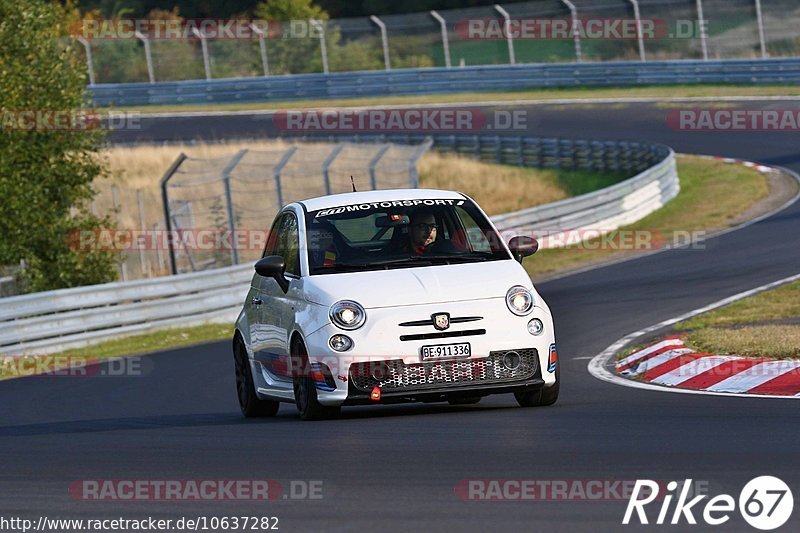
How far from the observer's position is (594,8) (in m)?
46.9

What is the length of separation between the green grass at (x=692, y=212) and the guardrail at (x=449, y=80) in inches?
407

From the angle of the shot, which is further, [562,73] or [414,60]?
[414,60]

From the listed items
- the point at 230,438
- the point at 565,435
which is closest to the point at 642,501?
the point at 565,435

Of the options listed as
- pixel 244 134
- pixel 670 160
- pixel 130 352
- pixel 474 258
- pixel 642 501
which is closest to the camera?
pixel 642 501

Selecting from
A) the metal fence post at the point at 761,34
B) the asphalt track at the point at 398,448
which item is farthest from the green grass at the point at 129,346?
the metal fence post at the point at 761,34

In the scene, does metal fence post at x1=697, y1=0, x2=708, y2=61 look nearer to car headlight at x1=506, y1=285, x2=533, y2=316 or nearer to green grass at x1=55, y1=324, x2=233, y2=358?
green grass at x1=55, y1=324, x2=233, y2=358

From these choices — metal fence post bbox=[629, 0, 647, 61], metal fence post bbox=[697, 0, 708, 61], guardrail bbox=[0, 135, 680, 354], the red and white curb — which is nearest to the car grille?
the red and white curb

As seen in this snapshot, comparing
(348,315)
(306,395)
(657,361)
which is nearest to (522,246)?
(348,315)

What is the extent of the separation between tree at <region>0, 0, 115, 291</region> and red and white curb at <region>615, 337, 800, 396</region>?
588 inches

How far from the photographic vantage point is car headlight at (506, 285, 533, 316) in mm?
9961

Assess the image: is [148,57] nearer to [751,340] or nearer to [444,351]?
[751,340]

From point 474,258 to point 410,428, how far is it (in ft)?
5.52

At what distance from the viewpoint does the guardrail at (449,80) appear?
4269 centimetres

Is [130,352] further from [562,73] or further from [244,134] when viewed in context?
[562,73]
